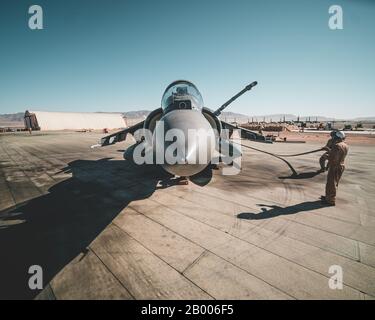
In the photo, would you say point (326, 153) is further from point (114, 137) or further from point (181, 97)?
point (114, 137)

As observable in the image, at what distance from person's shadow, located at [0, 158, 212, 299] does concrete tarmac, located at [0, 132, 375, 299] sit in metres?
0.02

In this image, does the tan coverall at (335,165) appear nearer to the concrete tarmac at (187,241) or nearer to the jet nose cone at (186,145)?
the concrete tarmac at (187,241)

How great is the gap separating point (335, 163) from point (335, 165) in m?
0.06

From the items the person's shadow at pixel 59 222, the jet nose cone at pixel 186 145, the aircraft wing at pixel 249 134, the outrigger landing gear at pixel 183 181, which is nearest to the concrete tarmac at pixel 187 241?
Result: the person's shadow at pixel 59 222

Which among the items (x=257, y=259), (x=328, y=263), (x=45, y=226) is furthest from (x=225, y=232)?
(x=45, y=226)

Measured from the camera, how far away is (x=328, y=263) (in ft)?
11.4

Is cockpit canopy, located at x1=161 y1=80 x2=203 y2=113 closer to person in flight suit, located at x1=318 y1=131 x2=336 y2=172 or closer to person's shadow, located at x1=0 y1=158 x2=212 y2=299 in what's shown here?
person's shadow, located at x1=0 y1=158 x2=212 y2=299

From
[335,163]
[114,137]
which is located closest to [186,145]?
[335,163]

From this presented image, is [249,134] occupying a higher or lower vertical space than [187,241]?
higher

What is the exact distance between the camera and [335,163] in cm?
568

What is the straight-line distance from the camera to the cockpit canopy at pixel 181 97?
25.3 ft
